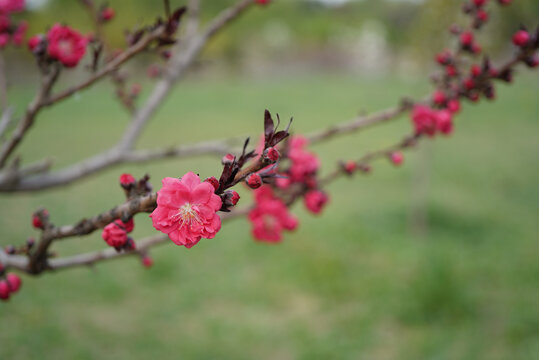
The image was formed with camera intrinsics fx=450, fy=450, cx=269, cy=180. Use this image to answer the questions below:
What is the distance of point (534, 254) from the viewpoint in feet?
17.6

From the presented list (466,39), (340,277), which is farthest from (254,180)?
(340,277)

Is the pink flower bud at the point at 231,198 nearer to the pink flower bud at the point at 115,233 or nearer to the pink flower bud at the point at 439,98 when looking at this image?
the pink flower bud at the point at 115,233

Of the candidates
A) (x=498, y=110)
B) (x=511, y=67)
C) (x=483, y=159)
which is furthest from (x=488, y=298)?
(x=498, y=110)

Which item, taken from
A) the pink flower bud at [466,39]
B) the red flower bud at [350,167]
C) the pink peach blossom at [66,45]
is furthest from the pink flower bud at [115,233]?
the pink flower bud at [466,39]

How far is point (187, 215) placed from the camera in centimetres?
83

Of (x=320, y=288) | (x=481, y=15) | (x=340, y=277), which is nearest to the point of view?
(x=481, y=15)

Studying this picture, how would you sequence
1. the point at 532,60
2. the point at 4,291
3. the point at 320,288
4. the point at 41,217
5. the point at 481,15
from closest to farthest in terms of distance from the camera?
the point at 41,217
the point at 4,291
the point at 532,60
the point at 481,15
the point at 320,288

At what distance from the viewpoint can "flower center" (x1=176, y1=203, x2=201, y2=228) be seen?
82 centimetres

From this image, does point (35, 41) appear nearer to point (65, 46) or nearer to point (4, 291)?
point (65, 46)

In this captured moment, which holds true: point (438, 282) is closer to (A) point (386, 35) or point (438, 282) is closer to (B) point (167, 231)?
(B) point (167, 231)

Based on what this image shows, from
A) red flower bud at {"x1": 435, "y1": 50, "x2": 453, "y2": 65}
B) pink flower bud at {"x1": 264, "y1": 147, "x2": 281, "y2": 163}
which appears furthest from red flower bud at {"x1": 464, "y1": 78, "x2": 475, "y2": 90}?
pink flower bud at {"x1": 264, "y1": 147, "x2": 281, "y2": 163}

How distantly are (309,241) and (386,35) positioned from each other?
48.3 meters

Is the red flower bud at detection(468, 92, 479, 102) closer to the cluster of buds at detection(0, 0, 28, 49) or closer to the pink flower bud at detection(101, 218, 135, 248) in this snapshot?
the pink flower bud at detection(101, 218, 135, 248)

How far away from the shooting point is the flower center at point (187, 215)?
0.82 metres
